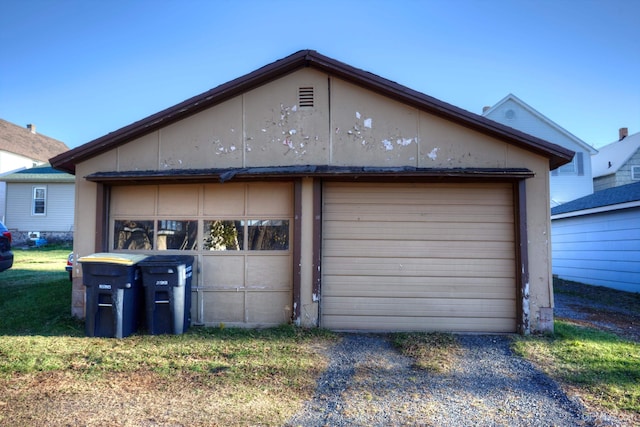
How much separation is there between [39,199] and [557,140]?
2649 cm

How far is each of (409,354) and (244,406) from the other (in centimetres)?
252

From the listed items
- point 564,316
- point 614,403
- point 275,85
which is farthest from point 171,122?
point 564,316

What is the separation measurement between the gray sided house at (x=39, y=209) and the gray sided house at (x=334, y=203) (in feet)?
56.1

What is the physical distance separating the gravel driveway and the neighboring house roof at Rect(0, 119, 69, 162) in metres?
29.6

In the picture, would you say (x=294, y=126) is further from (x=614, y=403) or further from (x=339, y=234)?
(x=614, y=403)

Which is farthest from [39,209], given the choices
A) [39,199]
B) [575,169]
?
[575,169]

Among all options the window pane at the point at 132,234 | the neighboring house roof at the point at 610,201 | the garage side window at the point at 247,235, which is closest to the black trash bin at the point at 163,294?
the garage side window at the point at 247,235

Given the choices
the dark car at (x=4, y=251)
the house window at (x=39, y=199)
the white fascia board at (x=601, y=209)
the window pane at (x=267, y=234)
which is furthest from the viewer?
the house window at (x=39, y=199)

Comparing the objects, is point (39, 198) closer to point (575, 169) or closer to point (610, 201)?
point (610, 201)

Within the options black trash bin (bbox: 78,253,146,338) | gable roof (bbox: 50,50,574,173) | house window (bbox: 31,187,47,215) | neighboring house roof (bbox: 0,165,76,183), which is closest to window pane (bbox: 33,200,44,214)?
house window (bbox: 31,187,47,215)

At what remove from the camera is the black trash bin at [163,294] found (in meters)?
6.29

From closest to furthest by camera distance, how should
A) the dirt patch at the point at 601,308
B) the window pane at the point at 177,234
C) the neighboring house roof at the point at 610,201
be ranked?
the window pane at the point at 177,234
the dirt patch at the point at 601,308
the neighboring house roof at the point at 610,201

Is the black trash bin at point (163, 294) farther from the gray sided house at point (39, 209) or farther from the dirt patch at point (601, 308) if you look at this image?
the gray sided house at point (39, 209)

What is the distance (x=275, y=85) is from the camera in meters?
7.04
